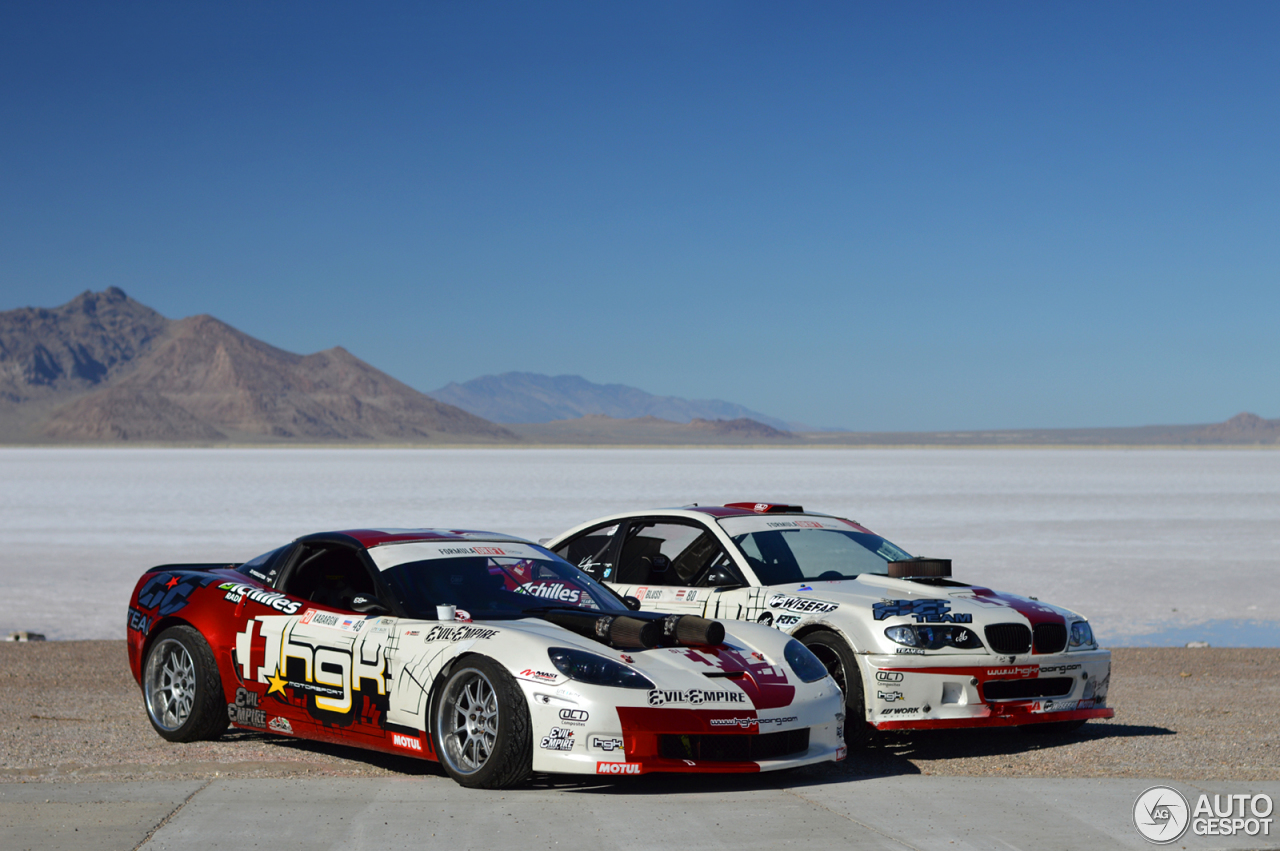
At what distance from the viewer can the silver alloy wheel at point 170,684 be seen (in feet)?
25.9

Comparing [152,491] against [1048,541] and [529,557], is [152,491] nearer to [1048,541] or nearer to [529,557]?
[1048,541]

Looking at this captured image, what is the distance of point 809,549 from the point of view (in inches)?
381

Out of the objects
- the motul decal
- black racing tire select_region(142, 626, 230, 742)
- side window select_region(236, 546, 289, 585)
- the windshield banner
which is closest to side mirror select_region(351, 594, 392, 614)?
the windshield banner

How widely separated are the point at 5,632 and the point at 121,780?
903cm

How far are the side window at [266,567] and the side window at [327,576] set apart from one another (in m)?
0.14

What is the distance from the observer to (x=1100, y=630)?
15344 millimetres

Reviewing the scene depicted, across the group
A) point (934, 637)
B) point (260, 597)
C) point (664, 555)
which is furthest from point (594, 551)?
point (934, 637)

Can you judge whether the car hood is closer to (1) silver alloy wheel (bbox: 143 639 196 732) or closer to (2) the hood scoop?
(2) the hood scoop

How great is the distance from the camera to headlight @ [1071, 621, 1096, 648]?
26.8 ft

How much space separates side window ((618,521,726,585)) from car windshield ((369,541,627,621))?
1.16 metres

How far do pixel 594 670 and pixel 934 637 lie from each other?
2265 millimetres

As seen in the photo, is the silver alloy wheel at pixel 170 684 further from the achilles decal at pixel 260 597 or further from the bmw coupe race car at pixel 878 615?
the bmw coupe race car at pixel 878 615

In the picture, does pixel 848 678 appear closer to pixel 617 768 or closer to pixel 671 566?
pixel 671 566

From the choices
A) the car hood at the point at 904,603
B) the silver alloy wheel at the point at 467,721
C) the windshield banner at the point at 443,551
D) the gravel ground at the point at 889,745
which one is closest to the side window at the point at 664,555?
the car hood at the point at 904,603
